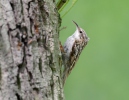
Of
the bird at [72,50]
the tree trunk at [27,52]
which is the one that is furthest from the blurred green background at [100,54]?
the tree trunk at [27,52]

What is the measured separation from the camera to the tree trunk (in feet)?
12.0

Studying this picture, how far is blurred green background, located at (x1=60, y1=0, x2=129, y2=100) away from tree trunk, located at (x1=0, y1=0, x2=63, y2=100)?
11.4 feet

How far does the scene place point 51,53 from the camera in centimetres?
395

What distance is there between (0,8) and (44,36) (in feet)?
1.43

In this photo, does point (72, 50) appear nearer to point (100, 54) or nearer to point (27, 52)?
point (27, 52)

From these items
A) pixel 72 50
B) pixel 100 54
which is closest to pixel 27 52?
pixel 72 50

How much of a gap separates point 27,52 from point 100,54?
180 inches

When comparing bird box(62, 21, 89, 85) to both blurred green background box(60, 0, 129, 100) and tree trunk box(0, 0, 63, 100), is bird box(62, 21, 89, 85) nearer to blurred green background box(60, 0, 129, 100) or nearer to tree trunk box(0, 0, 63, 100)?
tree trunk box(0, 0, 63, 100)

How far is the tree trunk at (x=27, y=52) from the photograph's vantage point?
12.0 feet

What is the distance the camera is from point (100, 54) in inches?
324

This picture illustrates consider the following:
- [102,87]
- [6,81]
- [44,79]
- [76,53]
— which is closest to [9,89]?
[6,81]

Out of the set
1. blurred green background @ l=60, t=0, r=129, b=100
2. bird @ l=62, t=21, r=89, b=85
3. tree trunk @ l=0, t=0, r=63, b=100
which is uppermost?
blurred green background @ l=60, t=0, r=129, b=100

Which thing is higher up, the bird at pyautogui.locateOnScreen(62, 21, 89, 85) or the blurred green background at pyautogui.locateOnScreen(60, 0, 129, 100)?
the blurred green background at pyautogui.locateOnScreen(60, 0, 129, 100)

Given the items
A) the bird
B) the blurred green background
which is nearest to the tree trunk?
the bird
